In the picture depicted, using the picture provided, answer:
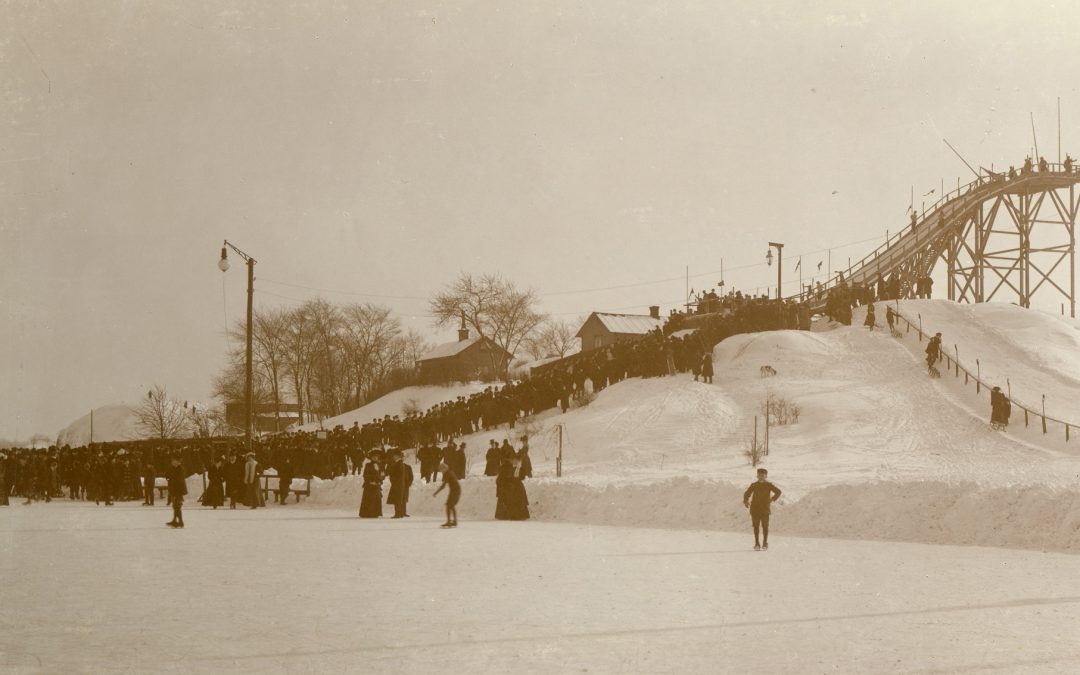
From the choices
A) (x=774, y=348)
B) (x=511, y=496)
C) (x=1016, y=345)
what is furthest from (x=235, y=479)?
(x=1016, y=345)

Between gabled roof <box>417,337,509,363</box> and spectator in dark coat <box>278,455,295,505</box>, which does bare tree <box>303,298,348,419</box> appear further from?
spectator in dark coat <box>278,455,295,505</box>

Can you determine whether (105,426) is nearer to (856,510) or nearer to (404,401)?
(404,401)

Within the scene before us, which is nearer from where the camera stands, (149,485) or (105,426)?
A: (149,485)

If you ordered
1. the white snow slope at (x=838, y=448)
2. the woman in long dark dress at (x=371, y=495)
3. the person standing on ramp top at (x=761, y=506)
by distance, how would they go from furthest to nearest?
the woman in long dark dress at (x=371, y=495)
the white snow slope at (x=838, y=448)
the person standing on ramp top at (x=761, y=506)

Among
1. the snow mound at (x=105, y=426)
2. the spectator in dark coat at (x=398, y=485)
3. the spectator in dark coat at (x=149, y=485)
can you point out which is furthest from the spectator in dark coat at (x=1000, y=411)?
the snow mound at (x=105, y=426)

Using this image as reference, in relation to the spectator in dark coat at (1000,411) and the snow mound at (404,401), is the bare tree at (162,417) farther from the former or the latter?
the spectator in dark coat at (1000,411)

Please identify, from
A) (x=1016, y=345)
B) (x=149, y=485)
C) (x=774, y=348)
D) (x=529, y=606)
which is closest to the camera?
(x=529, y=606)
